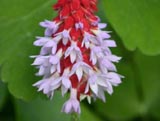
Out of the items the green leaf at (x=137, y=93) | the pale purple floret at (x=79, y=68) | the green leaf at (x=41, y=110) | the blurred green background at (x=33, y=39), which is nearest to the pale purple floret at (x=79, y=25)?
the pale purple floret at (x=79, y=68)

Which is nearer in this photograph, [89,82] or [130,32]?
[89,82]

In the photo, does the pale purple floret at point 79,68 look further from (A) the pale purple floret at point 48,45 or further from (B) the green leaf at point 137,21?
(B) the green leaf at point 137,21

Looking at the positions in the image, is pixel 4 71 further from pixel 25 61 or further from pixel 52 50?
pixel 52 50

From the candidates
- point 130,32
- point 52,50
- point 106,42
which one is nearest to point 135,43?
point 130,32

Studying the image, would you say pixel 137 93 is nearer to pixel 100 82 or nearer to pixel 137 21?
pixel 137 21

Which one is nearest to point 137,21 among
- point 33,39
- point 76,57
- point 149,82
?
point 33,39

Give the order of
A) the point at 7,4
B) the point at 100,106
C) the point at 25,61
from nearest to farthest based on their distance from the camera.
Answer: the point at 25,61, the point at 7,4, the point at 100,106
